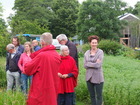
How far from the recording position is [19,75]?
670cm

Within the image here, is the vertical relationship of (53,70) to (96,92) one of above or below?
above

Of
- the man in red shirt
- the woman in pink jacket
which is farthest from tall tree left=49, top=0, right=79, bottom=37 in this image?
the man in red shirt

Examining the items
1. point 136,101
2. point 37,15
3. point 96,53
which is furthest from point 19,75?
point 37,15

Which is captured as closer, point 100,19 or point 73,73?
point 73,73

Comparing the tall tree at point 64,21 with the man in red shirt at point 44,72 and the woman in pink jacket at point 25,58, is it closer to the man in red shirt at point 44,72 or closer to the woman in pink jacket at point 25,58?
the woman in pink jacket at point 25,58

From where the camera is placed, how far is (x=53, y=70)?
4211 mm

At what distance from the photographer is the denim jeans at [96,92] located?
17.9ft

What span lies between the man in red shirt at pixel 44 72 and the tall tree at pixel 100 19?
26247 millimetres

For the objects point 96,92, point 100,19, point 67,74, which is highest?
point 100,19

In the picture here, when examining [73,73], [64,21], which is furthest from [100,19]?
[73,73]

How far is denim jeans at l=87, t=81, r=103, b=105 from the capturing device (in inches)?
215

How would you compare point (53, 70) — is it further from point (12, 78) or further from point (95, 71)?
point (12, 78)

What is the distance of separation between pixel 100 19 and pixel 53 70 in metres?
27.6

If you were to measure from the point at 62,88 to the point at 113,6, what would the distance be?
Answer: 27.8 metres
